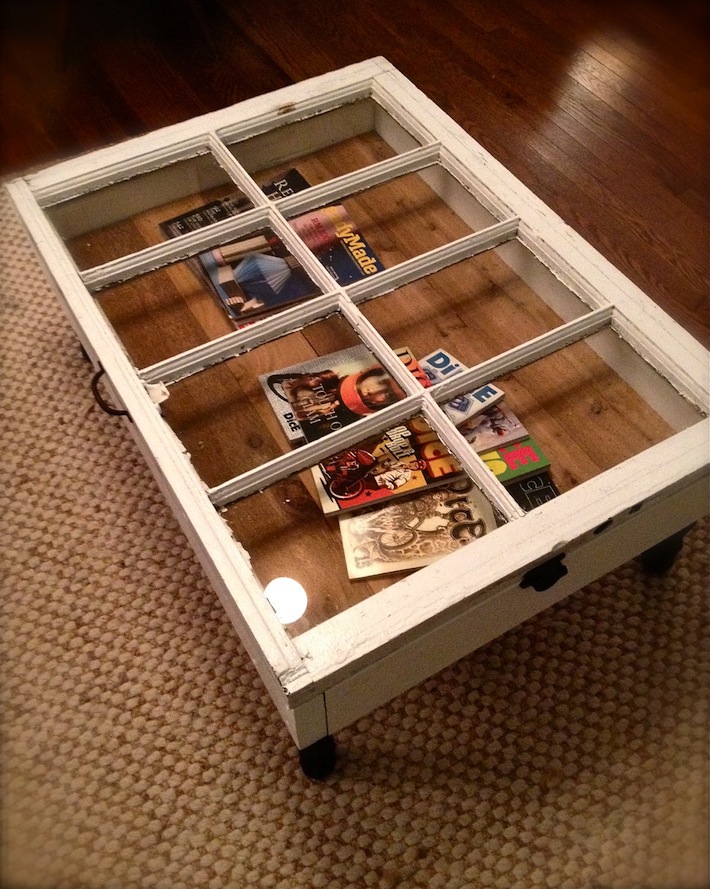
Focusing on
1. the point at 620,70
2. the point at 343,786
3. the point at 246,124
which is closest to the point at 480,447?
the point at 343,786

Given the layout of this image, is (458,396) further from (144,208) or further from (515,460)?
(144,208)

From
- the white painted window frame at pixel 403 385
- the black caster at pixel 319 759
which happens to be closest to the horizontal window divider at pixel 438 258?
the white painted window frame at pixel 403 385

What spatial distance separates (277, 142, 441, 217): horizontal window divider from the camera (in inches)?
34.5

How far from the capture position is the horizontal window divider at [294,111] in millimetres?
941

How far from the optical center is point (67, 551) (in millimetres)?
964

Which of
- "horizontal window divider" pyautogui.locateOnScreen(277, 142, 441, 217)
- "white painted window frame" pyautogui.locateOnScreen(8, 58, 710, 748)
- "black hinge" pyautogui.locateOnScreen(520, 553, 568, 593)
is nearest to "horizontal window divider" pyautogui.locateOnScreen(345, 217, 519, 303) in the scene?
"white painted window frame" pyautogui.locateOnScreen(8, 58, 710, 748)

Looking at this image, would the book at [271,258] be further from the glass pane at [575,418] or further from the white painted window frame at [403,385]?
the glass pane at [575,418]

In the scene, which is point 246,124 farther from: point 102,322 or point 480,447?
point 480,447

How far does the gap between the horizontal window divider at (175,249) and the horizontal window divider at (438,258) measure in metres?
0.16

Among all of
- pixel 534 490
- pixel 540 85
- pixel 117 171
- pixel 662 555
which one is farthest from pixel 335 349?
pixel 540 85

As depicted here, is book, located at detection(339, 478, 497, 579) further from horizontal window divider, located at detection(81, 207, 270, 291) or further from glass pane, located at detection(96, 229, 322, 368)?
horizontal window divider, located at detection(81, 207, 270, 291)

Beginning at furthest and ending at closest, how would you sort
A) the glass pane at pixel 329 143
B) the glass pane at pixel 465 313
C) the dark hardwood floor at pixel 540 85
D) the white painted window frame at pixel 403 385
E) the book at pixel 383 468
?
the dark hardwood floor at pixel 540 85 → the glass pane at pixel 329 143 → the glass pane at pixel 465 313 → the book at pixel 383 468 → the white painted window frame at pixel 403 385

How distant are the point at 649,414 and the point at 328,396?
0.32 metres

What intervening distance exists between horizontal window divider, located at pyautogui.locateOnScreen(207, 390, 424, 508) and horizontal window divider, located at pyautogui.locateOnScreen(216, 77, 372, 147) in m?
0.46
